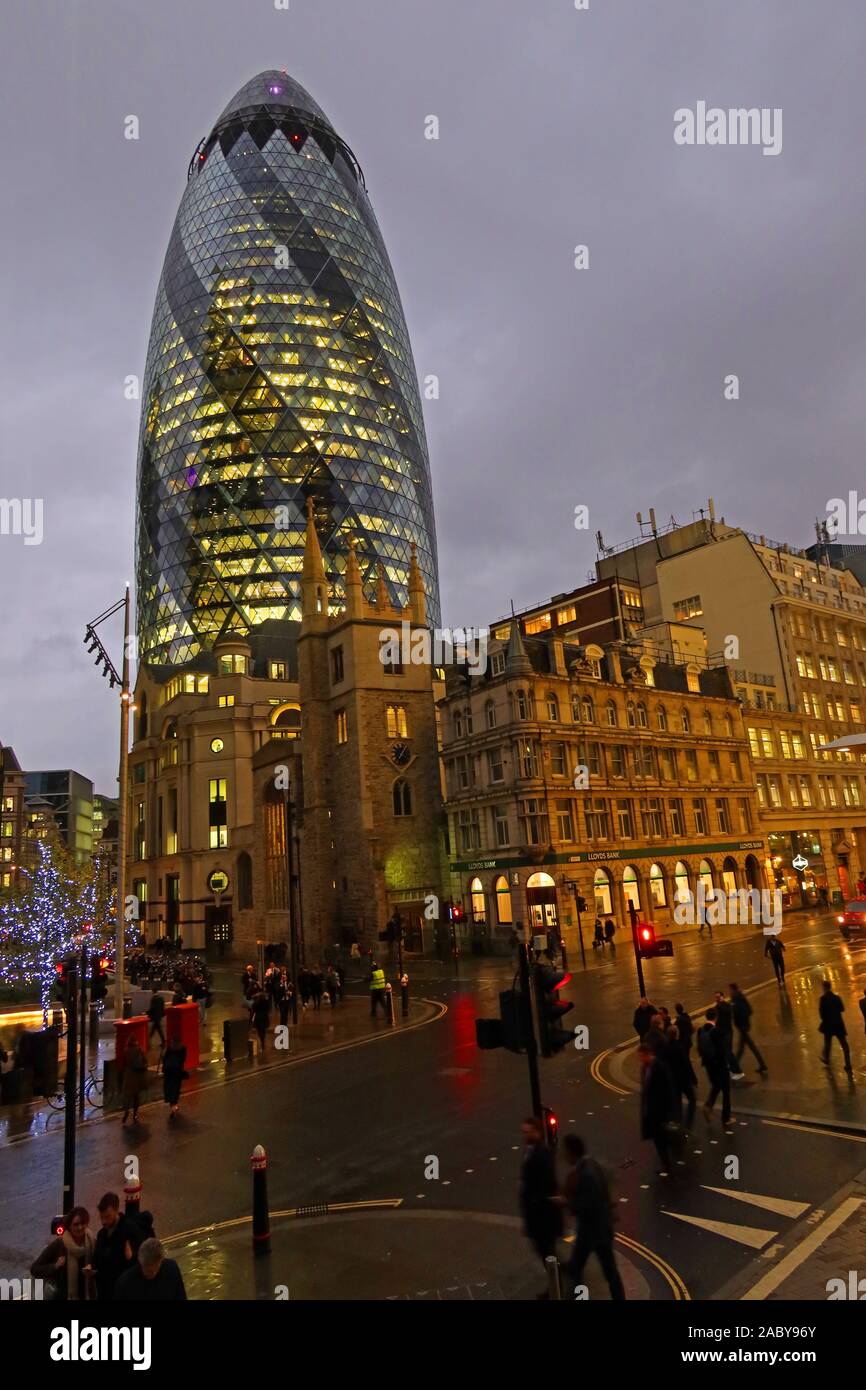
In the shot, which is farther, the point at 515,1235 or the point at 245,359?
the point at 245,359

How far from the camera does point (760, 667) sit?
66375 mm

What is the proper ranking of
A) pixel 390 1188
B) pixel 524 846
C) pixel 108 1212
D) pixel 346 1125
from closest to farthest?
pixel 108 1212 → pixel 390 1188 → pixel 346 1125 → pixel 524 846

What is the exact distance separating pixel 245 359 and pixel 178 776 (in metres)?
63.5

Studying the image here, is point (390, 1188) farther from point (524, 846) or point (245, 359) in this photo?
point (245, 359)

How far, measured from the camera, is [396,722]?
50.0 metres

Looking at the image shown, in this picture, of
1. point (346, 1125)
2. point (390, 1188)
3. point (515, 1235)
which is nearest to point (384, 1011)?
point (346, 1125)

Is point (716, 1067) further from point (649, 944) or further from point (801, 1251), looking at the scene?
point (649, 944)

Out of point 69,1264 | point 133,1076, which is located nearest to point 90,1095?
point 133,1076

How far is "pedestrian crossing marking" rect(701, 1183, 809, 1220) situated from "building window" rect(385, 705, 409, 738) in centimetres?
3987

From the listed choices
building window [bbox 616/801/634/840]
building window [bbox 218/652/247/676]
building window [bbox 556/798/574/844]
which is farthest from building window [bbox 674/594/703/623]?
building window [bbox 218/652/247/676]

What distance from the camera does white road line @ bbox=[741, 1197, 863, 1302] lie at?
25.2ft

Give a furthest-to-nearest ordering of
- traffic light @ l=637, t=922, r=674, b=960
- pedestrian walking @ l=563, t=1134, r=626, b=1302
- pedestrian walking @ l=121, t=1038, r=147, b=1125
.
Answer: traffic light @ l=637, t=922, r=674, b=960, pedestrian walking @ l=121, t=1038, r=147, b=1125, pedestrian walking @ l=563, t=1134, r=626, b=1302

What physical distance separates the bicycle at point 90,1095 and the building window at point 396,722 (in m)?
29.4
